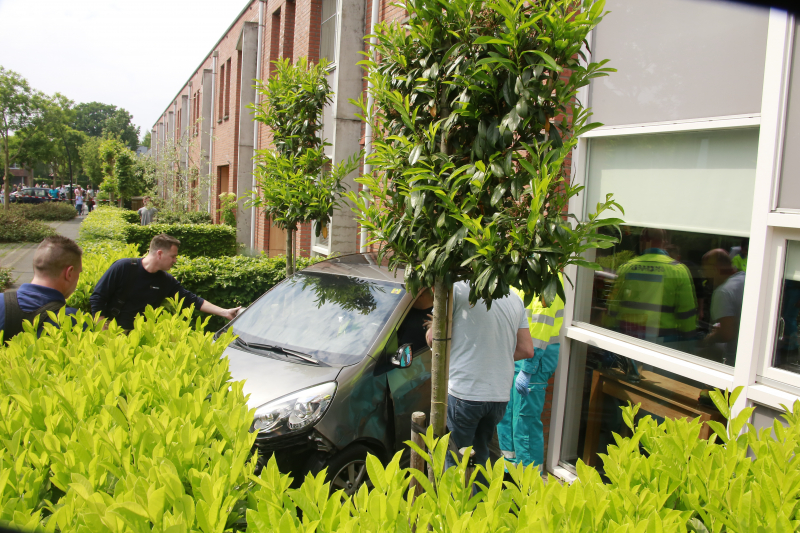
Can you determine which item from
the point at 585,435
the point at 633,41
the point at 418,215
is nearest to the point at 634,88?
the point at 633,41

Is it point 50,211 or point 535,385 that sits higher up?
point 50,211

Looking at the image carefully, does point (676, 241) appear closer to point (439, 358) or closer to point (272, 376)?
point (439, 358)

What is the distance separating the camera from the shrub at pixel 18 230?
24.1 metres

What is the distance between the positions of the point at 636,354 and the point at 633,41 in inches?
95.4

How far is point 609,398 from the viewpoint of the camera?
4.65m

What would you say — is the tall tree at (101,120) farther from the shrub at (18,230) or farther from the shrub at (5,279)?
the shrub at (5,279)

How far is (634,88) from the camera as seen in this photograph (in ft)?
14.4

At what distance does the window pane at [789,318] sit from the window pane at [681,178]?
37cm

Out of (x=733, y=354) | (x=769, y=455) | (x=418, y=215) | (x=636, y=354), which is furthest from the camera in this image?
(x=636, y=354)

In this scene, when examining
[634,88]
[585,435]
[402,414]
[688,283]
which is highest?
[634,88]

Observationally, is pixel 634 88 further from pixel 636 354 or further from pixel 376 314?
pixel 376 314

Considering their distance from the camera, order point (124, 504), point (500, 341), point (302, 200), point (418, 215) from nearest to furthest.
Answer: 1. point (124, 504)
2. point (418, 215)
3. point (500, 341)
4. point (302, 200)

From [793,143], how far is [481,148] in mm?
1852

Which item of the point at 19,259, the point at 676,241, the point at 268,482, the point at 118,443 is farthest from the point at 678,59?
the point at 19,259
